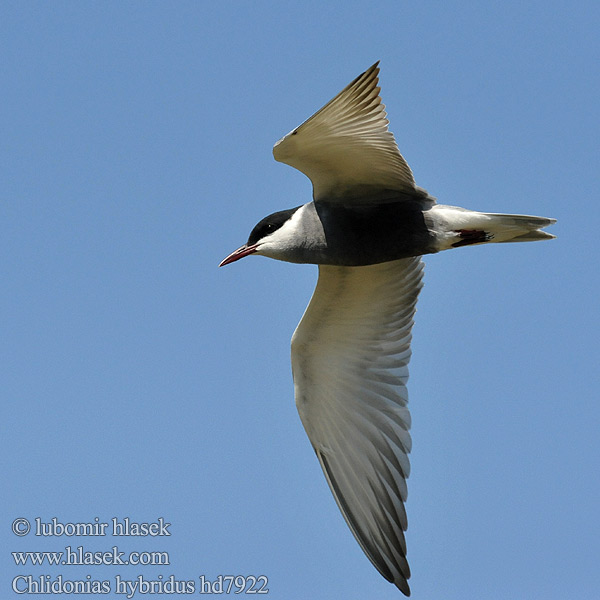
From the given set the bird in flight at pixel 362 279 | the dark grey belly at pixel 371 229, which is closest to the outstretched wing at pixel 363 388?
the bird in flight at pixel 362 279

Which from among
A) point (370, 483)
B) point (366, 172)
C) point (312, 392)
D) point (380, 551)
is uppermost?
point (366, 172)

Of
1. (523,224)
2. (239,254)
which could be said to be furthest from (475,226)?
(239,254)

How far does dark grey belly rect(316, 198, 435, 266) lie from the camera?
26.4 feet

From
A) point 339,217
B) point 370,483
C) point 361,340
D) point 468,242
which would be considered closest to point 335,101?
point 339,217

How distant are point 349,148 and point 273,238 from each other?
93cm

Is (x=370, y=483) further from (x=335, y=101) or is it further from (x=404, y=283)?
(x=335, y=101)

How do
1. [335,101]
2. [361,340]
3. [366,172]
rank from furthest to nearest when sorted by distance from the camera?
[361,340] → [366,172] → [335,101]

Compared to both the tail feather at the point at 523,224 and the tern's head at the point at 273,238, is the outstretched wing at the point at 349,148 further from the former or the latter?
the tail feather at the point at 523,224

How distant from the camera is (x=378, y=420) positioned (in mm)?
9016

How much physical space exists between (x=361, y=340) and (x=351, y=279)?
0.63 m

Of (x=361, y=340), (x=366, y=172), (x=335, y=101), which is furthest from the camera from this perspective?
(x=361, y=340)

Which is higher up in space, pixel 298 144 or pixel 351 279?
pixel 298 144

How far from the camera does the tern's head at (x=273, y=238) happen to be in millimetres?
7957

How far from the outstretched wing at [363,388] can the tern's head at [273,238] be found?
1.00m
